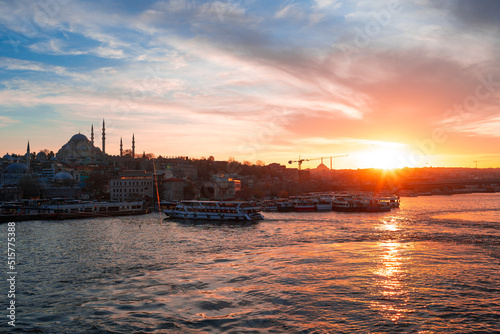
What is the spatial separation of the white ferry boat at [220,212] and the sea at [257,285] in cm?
1202

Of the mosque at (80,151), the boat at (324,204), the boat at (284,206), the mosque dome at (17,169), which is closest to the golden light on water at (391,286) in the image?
the boat at (284,206)

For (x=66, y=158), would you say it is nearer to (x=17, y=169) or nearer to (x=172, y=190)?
(x=17, y=169)

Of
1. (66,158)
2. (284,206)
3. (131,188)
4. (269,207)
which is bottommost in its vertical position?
(269,207)

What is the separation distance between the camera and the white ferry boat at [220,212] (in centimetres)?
3472

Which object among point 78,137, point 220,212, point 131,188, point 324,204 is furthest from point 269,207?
point 78,137

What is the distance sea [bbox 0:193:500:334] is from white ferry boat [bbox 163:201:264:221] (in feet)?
39.4

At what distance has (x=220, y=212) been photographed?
35562 millimetres

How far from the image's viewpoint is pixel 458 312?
33.4 feet

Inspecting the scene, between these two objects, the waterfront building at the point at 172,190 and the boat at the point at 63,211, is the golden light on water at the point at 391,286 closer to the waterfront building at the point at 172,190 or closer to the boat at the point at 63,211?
the boat at the point at 63,211

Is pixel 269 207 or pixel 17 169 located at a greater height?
pixel 17 169

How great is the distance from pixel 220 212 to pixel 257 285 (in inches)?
905

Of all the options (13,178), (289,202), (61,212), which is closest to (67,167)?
(13,178)

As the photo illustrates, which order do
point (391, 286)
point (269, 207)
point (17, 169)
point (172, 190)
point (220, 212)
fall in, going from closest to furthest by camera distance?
point (391, 286) → point (220, 212) → point (269, 207) → point (172, 190) → point (17, 169)

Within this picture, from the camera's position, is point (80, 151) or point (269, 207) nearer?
point (269, 207)
